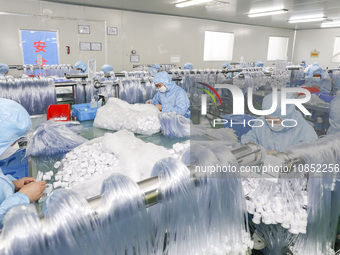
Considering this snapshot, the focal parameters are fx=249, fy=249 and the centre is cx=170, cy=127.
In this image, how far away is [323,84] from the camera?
5992 mm

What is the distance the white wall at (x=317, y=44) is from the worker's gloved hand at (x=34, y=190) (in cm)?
1278

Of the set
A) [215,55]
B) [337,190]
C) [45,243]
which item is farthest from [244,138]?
[215,55]

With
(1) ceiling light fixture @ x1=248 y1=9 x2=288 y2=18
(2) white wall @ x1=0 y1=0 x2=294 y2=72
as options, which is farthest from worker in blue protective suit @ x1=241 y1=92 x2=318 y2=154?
(2) white wall @ x1=0 y1=0 x2=294 y2=72

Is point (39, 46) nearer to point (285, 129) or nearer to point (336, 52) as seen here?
point (285, 129)

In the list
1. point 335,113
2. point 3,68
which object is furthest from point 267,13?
point 3,68

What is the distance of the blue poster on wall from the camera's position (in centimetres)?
633

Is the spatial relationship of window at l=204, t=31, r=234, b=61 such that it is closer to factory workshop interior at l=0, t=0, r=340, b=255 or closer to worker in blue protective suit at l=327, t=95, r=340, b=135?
factory workshop interior at l=0, t=0, r=340, b=255

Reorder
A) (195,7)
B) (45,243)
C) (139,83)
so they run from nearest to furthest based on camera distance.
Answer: (45,243) < (139,83) < (195,7)

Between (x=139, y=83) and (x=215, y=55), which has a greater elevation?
(x=215, y=55)

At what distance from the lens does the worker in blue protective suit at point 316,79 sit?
590 centimetres

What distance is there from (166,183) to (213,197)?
0.17 m

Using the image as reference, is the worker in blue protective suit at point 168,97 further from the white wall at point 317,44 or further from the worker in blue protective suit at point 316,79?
the white wall at point 317,44

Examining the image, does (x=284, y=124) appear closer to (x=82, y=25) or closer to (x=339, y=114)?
(x=339, y=114)

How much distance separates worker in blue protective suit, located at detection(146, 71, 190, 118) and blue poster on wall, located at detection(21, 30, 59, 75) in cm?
461
